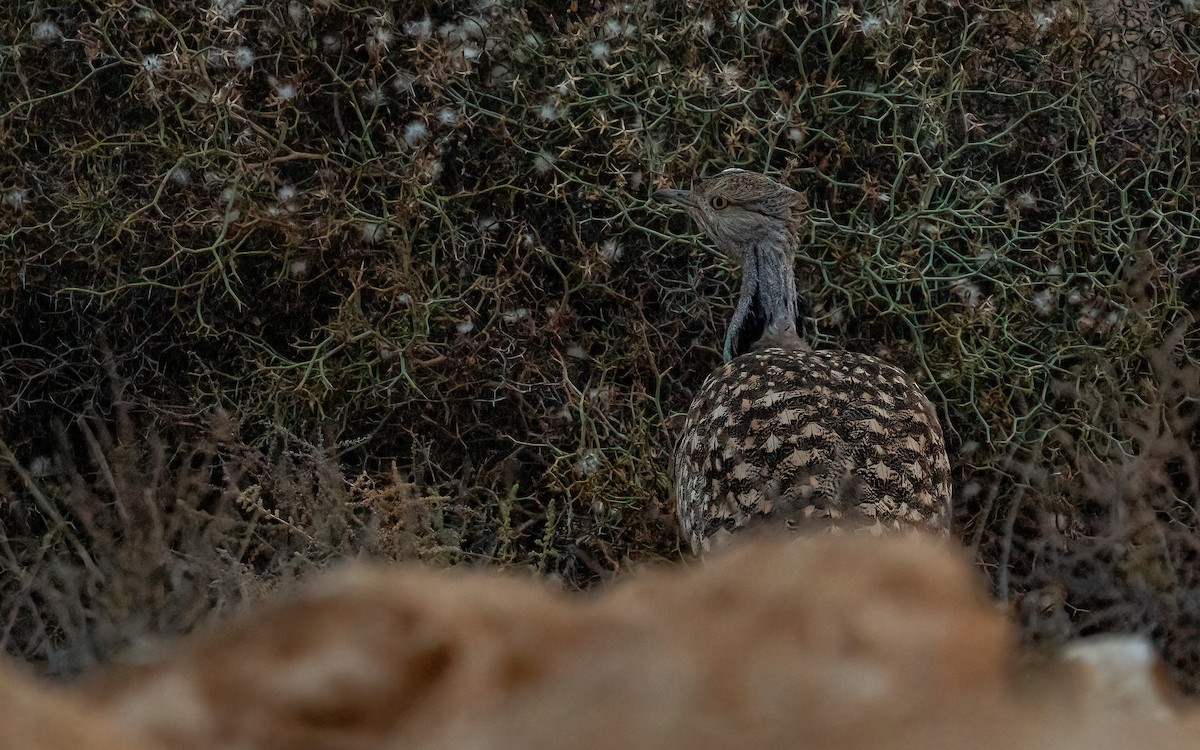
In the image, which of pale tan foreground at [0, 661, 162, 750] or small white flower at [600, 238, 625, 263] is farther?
small white flower at [600, 238, 625, 263]

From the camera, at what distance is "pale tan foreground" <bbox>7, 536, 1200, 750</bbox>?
0.53 metres

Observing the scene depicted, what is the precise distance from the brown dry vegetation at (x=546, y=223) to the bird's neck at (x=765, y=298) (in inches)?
8.4

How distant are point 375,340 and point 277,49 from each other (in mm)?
815

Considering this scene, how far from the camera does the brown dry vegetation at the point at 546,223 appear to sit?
3.32 m

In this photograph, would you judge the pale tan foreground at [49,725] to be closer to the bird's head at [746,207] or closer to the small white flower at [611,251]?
the bird's head at [746,207]

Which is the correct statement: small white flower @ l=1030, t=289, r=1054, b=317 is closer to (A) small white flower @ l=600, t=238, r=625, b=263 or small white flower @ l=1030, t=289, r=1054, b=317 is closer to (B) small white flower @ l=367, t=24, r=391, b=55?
(A) small white flower @ l=600, t=238, r=625, b=263

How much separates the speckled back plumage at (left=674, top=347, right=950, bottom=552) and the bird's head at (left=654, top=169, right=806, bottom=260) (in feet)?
1.86

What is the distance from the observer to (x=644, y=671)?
551mm

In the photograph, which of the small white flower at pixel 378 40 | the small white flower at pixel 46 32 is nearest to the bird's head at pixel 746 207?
the small white flower at pixel 378 40

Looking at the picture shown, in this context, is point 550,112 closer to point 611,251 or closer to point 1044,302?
point 611,251

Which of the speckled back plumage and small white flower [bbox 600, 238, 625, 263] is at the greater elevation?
the speckled back plumage

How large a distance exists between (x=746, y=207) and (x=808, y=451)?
0.97 metres

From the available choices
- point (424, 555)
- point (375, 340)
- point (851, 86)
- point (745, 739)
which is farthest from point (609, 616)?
point (851, 86)

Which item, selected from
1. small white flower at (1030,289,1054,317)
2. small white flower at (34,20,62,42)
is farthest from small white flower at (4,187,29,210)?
small white flower at (1030,289,1054,317)
